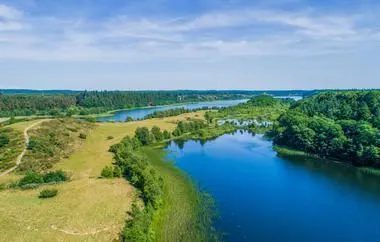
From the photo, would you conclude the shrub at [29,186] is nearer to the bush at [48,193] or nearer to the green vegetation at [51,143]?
the bush at [48,193]

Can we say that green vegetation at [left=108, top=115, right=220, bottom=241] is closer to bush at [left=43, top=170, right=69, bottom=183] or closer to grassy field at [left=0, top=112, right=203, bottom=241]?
grassy field at [left=0, top=112, right=203, bottom=241]

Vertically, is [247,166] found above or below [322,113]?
below

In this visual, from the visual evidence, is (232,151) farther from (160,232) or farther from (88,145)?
(160,232)

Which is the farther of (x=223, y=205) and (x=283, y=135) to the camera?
(x=283, y=135)

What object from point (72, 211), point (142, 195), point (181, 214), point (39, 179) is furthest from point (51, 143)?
point (181, 214)

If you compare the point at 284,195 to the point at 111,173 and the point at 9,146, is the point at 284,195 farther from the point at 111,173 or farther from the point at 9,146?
the point at 9,146

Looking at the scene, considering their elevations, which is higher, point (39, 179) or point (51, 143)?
point (51, 143)

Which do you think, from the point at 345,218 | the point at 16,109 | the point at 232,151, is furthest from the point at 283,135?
the point at 16,109
